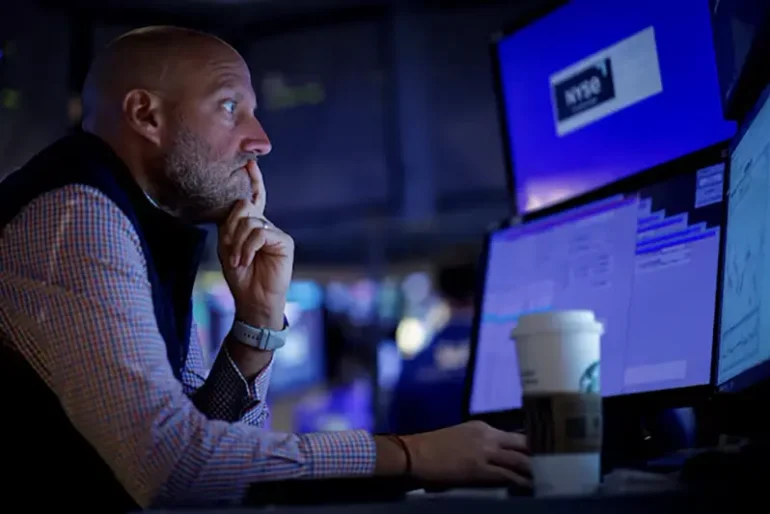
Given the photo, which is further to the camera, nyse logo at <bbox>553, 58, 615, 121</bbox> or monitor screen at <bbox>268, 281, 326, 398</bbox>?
monitor screen at <bbox>268, 281, 326, 398</bbox>

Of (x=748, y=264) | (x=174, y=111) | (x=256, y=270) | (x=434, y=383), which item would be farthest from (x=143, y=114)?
(x=434, y=383)

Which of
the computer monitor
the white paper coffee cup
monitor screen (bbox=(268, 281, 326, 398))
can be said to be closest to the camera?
the white paper coffee cup

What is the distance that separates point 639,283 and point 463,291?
9.39 ft

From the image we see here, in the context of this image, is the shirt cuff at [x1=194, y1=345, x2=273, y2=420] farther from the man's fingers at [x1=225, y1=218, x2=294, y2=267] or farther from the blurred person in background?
the blurred person in background

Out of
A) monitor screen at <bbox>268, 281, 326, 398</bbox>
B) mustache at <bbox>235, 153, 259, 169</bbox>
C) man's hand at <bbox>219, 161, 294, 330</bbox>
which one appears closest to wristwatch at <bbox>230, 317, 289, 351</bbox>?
man's hand at <bbox>219, 161, 294, 330</bbox>

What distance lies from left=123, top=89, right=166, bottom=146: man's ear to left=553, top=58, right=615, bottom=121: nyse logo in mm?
723

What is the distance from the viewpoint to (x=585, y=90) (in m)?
1.72

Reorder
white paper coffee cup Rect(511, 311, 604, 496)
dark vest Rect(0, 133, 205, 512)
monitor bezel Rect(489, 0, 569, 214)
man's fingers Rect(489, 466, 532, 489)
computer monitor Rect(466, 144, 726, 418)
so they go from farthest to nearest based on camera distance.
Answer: monitor bezel Rect(489, 0, 569, 214)
computer monitor Rect(466, 144, 726, 418)
dark vest Rect(0, 133, 205, 512)
man's fingers Rect(489, 466, 532, 489)
white paper coffee cup Rect(511, 311, 604, 496)

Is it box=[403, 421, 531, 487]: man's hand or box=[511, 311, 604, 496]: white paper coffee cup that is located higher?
box=[511, 311, 604, 496]: white paper coffee cup

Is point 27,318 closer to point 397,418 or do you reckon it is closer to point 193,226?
point 193,226

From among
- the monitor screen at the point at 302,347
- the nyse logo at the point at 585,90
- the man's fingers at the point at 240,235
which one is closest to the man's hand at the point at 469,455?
the man's fingers at the point at 240,235

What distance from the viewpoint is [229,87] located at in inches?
59.3

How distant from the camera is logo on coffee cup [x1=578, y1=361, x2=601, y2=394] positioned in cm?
92

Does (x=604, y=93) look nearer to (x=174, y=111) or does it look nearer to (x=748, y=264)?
(x=748, y=264)
